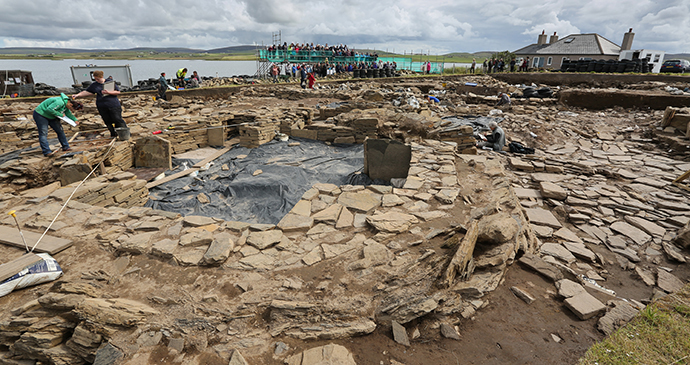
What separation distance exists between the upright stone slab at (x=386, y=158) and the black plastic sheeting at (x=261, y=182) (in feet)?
0.76

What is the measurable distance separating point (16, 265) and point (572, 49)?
50.9m

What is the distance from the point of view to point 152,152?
8.04m

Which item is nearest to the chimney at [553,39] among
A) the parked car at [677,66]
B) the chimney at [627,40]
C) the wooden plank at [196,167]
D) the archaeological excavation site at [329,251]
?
the chimney at [627,40]

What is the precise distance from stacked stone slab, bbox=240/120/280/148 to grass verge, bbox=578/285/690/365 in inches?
347

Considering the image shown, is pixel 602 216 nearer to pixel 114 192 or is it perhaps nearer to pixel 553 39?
pixel 114 192

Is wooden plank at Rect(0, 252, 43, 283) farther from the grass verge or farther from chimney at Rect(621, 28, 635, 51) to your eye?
chimney at Rect(621, 28, 635, 51)

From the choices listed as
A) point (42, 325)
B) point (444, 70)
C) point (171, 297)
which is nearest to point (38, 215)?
point (42, 325)

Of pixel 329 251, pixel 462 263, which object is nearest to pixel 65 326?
pixel 329 251

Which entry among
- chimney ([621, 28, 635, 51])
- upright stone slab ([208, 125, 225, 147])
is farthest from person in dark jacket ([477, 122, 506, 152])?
chimney ([621, 28, 635, 51])

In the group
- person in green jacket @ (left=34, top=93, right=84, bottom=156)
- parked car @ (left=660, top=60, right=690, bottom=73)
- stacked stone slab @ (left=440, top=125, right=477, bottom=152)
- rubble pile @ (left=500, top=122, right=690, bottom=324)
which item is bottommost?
rubble pile @ (left=500, top=122, right=690, bottom=324)

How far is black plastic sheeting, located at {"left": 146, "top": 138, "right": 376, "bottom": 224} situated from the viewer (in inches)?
228

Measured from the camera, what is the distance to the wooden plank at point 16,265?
3.21 metres

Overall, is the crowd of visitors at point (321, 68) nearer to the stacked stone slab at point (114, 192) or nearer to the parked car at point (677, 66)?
the stacked stone slab at point (114, 192)

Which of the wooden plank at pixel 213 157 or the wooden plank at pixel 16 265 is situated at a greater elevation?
the wooden plank at pixel 16 265
